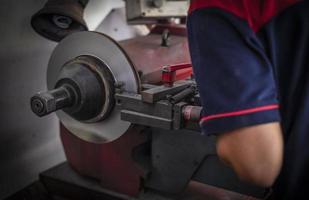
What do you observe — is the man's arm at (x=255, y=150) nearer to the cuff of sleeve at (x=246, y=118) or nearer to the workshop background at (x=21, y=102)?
the cuff of sleeve at (x=246, y=118)

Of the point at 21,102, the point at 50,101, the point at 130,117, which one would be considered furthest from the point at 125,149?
the point at 21,102

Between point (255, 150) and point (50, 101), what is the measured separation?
0.60 m

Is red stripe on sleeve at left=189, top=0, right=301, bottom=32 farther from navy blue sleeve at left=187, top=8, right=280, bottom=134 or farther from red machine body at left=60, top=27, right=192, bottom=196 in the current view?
red machine body at left=60, top=27, right=192, bottom=196

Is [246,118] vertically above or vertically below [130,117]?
above

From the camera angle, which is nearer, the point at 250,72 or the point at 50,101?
the point at 250,72

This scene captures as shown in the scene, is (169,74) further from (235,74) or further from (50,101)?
(235,74)

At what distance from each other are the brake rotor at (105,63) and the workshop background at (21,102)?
0.29m

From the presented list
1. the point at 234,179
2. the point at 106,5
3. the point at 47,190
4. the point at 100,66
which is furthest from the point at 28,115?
the point at 234,179

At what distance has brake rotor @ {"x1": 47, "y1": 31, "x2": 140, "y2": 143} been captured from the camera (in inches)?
42.3

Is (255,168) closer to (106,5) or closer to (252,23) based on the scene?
(252,23)

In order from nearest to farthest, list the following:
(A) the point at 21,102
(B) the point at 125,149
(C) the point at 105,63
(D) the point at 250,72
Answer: (D) the point at 250,72
(C) the point at 105,63
(B) the point at 125,149
(A) the point at 21,102

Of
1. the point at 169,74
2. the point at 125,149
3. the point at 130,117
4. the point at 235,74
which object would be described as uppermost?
the point at 235,74

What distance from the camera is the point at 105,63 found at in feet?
3.60

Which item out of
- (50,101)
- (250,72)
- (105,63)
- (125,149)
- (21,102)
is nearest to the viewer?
(250,72)
